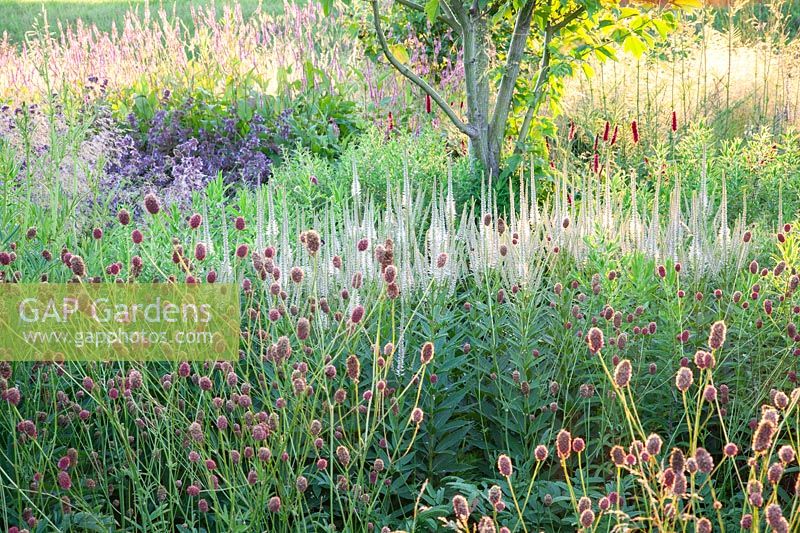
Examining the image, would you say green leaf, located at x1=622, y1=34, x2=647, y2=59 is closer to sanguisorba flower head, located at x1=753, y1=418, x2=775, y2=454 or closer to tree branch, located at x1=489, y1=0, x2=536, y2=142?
tree branch, located at x1=489, y1=0, x2=536, y2=142

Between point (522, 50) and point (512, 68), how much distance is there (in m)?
0.14

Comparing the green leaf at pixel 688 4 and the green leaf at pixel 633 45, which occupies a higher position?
the green leaf at pixel 688 4

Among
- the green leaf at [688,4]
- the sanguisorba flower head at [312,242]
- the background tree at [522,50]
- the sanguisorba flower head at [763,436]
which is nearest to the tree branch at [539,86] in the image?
the background tree at [522,50]

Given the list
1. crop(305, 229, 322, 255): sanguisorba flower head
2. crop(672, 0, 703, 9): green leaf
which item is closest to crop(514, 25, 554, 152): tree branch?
crop(672, 0, 703, 9): green leaf

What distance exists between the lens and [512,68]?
5.75m

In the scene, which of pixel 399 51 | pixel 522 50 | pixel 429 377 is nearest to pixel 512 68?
pixel 522 50

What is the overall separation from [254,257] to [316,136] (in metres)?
4.86

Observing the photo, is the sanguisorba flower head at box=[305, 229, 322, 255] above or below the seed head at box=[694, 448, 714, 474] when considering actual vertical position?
above

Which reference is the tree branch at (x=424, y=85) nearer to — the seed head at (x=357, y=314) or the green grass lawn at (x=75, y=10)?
the seed head at (x=357, y=314)

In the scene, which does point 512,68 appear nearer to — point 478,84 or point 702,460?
point 478,84

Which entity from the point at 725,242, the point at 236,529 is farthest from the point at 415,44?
the point at 236,529

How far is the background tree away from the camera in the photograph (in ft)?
18.0

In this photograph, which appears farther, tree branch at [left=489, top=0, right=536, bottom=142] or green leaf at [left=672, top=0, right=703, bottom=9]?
tree branch at [left=489, top=0, right=536, bottom=142]

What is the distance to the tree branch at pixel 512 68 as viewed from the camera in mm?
5719
